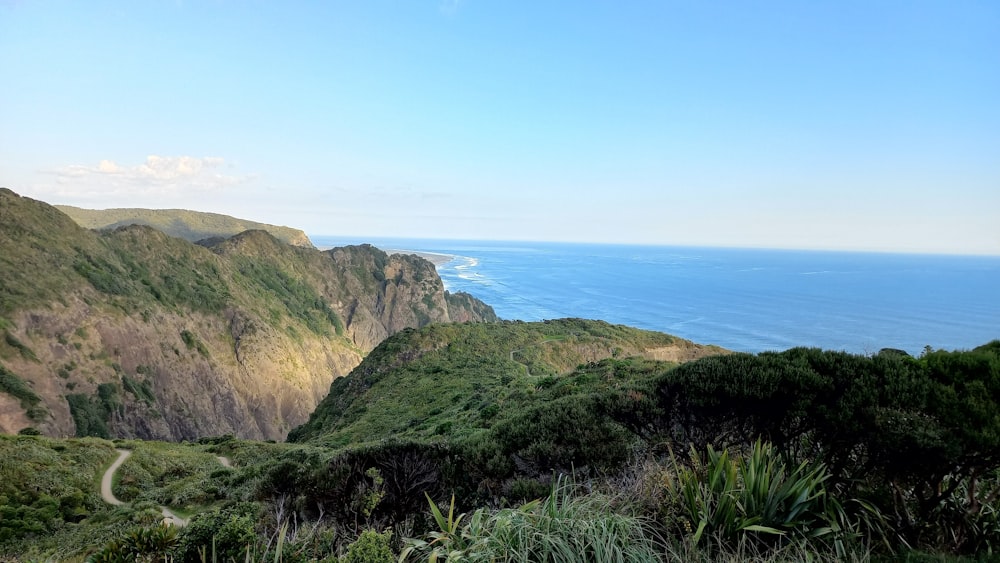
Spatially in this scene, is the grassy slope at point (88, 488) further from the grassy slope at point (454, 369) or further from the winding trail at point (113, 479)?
the grassy slope at point (454, 369)

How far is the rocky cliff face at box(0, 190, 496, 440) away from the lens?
40656 mm

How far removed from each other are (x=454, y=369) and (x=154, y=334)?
125ft

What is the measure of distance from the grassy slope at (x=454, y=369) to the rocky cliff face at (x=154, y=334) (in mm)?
18466

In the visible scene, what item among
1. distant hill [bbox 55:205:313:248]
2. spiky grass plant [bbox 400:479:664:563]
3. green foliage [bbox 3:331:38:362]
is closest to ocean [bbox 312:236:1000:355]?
spiky grass plant [bbox 400:479:664:563]

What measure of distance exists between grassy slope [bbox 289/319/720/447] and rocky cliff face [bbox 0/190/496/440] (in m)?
18.5

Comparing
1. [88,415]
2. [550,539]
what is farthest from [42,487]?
[88,415]

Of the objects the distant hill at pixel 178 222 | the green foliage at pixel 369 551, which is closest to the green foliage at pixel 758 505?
the green foliage at pixel 369 551

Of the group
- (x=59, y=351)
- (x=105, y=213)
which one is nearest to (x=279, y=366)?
(x=59, y=351)

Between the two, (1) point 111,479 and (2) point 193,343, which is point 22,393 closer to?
(2) point 193,343

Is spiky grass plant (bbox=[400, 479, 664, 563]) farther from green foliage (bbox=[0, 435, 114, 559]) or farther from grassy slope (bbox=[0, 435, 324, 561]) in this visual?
green foliage (bbox=[0, 435, 114, 559])

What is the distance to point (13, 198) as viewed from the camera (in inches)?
1986

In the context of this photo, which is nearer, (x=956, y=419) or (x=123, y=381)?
(x=956, y=419)

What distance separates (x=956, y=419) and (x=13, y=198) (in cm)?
7437

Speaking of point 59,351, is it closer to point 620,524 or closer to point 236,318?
point 236,318
